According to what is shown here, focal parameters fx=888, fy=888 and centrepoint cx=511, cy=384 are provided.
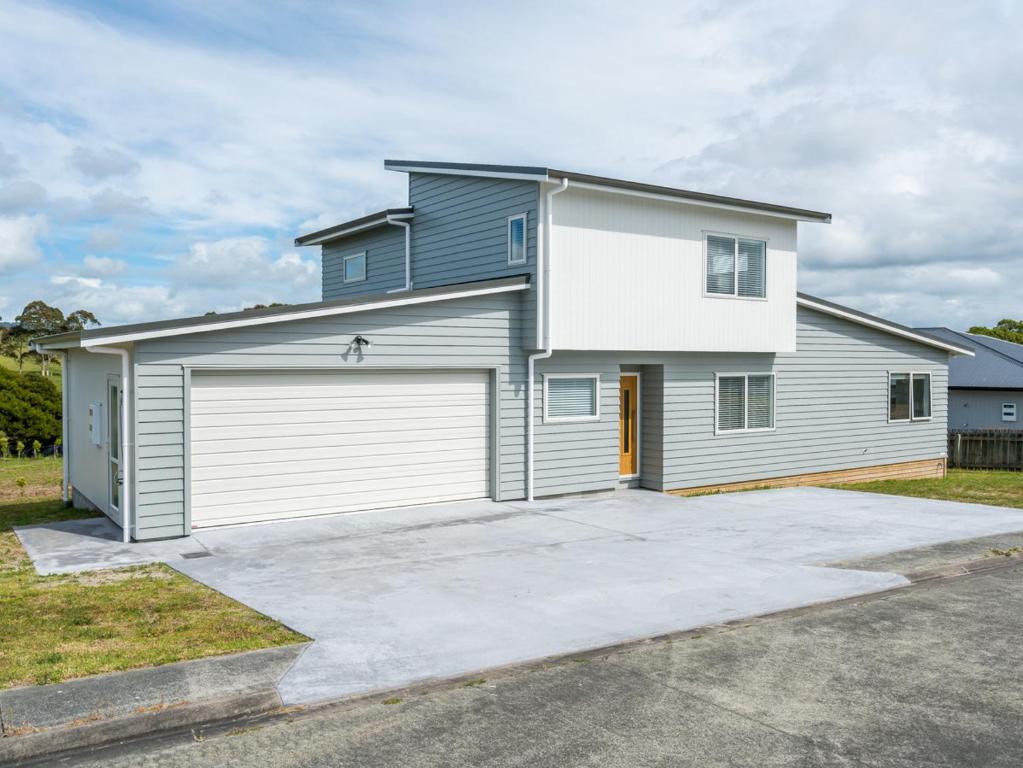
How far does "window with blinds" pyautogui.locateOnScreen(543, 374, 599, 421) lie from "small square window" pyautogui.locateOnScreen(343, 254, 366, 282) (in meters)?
6.64

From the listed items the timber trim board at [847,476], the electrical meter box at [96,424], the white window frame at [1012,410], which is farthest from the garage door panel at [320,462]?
the white window frame at [1012,410]

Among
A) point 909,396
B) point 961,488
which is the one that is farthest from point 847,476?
point 909,396

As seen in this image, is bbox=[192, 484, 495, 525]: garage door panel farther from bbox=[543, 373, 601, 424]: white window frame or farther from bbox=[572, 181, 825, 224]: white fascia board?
bbox=[572, 181, 825, 224]: white fascia board

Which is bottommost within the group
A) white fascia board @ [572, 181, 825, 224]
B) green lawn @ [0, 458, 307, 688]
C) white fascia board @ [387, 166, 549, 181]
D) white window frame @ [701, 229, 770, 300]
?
green lawn @ [0, 458, 307, 688]

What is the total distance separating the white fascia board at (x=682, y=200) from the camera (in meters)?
13.8

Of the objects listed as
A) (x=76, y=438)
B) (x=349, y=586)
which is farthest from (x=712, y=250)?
(x=76, y=438)

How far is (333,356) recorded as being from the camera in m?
12.3

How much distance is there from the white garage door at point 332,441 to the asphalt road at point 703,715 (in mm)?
6467

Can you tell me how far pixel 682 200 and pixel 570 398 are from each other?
12.6 ft

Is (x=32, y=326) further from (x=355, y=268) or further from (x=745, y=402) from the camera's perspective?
(x=745, y=402)

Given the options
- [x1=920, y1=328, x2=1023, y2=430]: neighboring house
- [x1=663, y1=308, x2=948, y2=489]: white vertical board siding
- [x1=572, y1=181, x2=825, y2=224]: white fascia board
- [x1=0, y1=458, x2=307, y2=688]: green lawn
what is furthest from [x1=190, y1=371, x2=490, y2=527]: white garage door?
→ [x1=920, y1=328, x2=1023, y2=430]: neighboring house

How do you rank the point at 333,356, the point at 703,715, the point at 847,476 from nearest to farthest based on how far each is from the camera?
the point at 703,715 < the point at 333,356 < the point at 847,476

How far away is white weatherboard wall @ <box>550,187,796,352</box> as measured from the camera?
1402 centimetres

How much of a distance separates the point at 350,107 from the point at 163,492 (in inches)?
389
